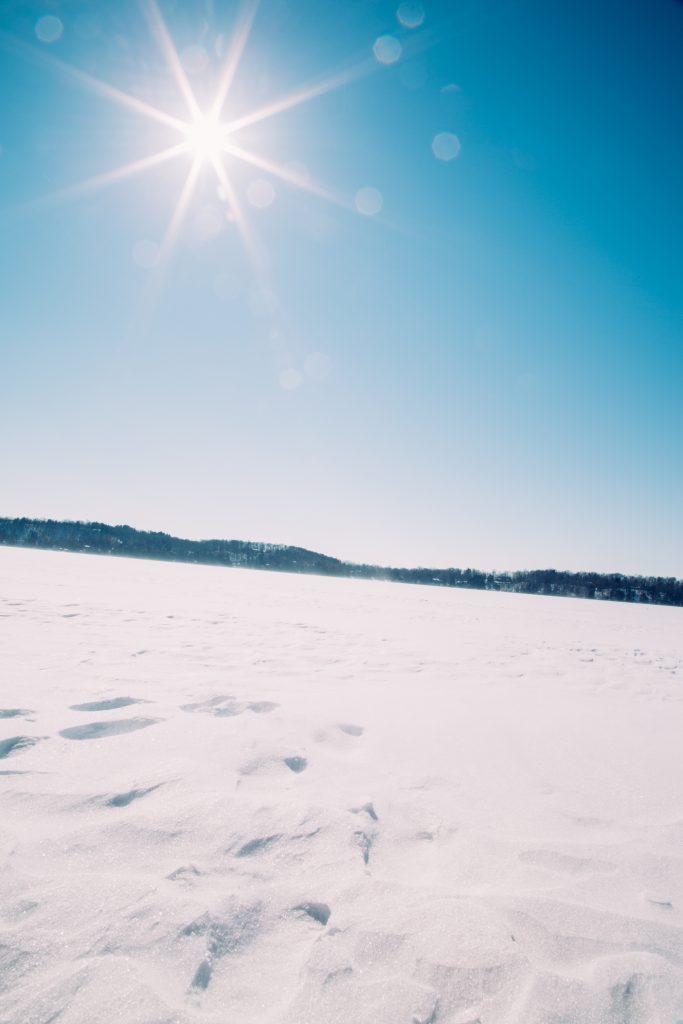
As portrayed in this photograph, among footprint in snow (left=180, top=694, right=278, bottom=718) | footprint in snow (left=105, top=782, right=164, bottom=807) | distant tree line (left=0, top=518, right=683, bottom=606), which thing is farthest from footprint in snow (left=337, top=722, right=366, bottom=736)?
distant tree line (left=0, top=518, right=683, bottom=606)

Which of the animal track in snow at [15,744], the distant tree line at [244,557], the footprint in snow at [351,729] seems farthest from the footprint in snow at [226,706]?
the distant tree line at [244,557]

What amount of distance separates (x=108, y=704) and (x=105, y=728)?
453mm

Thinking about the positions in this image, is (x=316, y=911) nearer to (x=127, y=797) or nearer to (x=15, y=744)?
(x=127, y=797)

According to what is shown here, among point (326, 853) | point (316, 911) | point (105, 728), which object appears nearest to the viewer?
point (316, 911)

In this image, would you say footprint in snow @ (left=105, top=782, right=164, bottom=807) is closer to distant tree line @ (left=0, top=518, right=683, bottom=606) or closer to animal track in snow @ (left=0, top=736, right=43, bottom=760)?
animal track in snow @ (left=0, top=736, right=43, bottom=760)

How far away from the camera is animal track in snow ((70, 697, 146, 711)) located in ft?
10.9

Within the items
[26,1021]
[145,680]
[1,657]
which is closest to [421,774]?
[26,1021]

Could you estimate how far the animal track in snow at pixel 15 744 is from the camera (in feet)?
8.52

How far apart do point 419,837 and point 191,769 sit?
1.27 m

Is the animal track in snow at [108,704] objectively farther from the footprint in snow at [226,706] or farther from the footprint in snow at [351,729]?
the footprint in snow at [351,729]

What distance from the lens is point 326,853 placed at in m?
1.96

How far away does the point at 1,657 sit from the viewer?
4.46m

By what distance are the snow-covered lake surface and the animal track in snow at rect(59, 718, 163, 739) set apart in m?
0.02

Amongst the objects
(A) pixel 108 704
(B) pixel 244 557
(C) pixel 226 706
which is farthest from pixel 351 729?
(B) pixel 244 557
